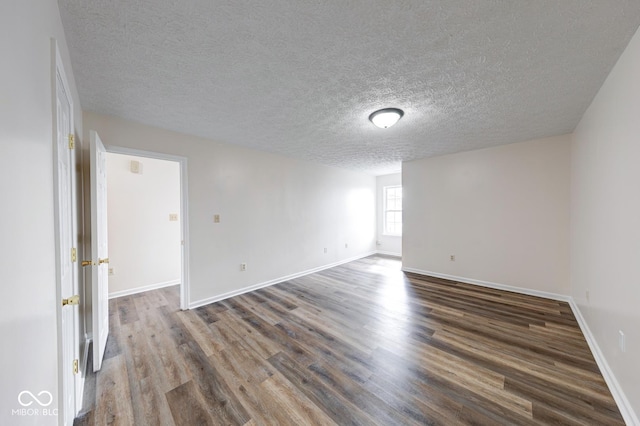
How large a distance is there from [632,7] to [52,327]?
131 inches

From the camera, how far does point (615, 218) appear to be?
1725 millimetres

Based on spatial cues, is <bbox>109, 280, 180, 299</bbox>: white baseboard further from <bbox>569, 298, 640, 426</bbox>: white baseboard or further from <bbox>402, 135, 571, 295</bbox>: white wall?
<bbox>569, 298, 640, 426</bbox>: white baseboard

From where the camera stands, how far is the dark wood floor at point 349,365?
1547 mm

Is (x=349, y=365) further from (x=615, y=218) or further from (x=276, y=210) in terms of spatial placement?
(x=276, y=210)

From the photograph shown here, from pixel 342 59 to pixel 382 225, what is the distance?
5698 mm

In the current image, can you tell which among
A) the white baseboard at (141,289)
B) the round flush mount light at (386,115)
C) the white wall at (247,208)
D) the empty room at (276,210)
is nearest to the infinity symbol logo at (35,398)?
the empty room at (276,210)

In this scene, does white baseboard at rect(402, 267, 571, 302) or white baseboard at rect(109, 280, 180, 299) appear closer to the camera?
white baseboard at rect(402, 267, 571, 302)

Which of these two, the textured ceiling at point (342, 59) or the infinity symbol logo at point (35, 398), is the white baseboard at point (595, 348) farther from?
the infinity symbol logo at point (35, 398)

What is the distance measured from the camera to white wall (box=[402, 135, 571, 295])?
10.9 ft

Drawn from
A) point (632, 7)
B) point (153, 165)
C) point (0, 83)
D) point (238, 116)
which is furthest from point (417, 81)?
point (153, 165)

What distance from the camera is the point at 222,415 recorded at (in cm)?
154

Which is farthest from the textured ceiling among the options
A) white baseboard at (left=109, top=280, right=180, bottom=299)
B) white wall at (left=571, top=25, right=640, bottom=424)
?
white baseboard at (left=109, top=280, right=180, bottom=299)

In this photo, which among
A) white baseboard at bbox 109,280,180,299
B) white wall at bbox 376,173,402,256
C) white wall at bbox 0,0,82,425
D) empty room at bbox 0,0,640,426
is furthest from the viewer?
white wall at bbox 376,173,402,256

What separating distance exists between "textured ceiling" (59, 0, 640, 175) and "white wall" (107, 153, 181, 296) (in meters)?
1.52
